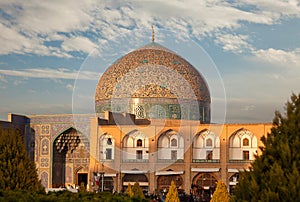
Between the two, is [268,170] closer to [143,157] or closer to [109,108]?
[143,157]

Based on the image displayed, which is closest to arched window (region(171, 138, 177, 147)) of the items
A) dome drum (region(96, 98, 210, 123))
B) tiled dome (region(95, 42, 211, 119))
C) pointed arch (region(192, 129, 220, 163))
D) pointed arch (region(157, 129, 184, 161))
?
pointed arch (region(157, 129, 184, 161))

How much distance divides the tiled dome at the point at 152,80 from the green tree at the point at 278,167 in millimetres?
28187

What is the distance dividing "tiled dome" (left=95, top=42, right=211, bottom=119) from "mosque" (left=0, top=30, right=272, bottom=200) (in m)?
0.06

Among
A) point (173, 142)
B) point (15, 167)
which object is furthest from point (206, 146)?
point (15, 167)

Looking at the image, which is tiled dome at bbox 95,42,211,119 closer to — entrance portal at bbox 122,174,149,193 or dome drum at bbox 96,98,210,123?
dome drum at bbox 96,98,210,123

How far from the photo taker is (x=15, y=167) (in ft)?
33.4

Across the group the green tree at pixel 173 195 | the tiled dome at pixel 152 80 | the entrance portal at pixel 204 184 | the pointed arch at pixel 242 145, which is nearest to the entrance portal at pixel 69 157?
the tiled dome at pixel 152 80

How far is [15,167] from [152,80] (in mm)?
25662

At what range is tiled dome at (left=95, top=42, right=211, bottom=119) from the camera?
35344 millimetres

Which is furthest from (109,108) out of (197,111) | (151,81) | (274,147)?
(274,147)

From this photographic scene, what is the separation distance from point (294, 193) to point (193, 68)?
31507 mm

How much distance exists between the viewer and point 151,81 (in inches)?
1400

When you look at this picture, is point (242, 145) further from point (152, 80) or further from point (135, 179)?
point (152, 80)

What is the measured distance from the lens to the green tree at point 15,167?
10055 mm
